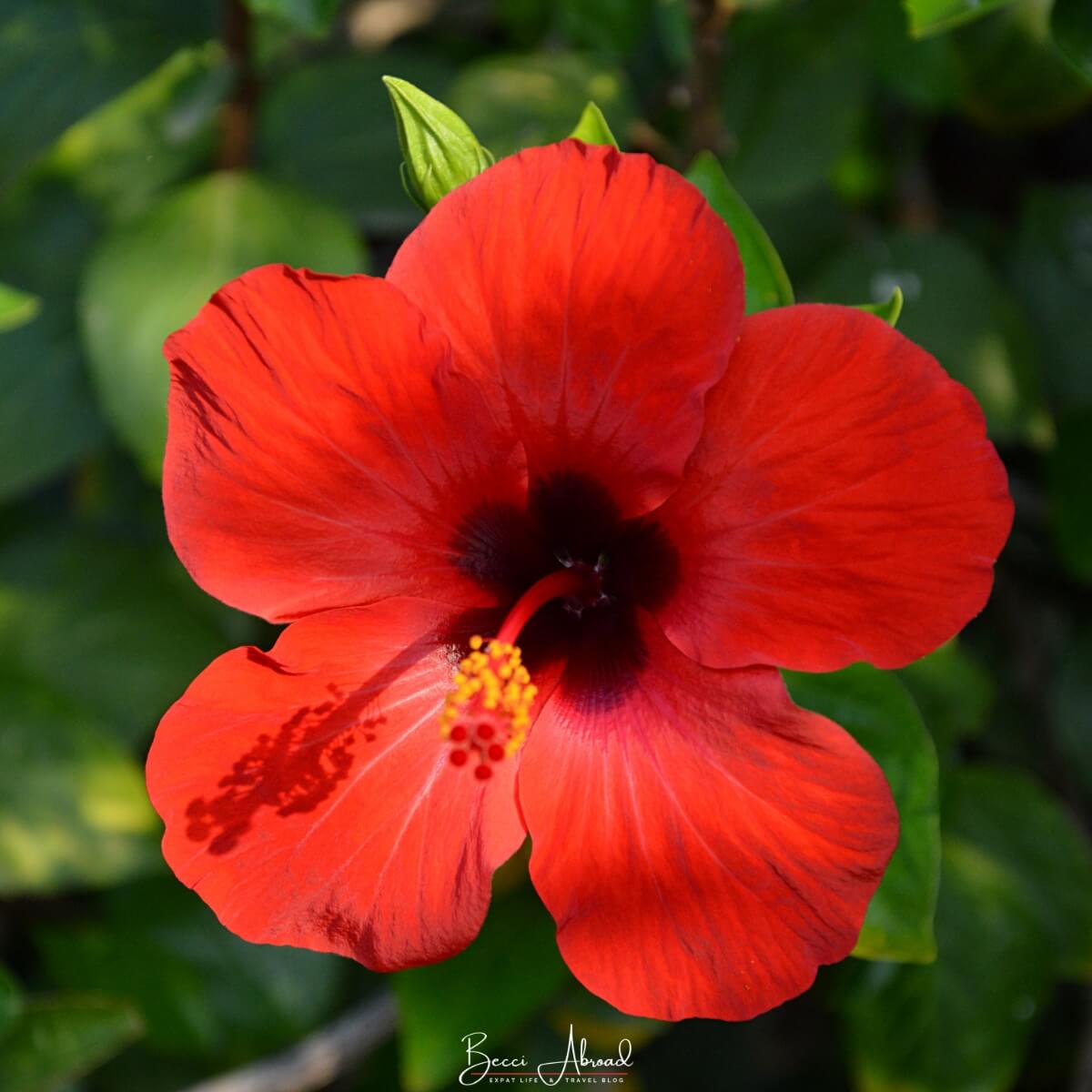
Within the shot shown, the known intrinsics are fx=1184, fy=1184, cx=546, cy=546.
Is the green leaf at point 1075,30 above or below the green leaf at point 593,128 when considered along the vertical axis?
below

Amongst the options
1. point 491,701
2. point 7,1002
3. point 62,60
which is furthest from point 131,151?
point 491,701

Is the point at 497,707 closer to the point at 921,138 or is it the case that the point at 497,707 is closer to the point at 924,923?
the point at 924,923

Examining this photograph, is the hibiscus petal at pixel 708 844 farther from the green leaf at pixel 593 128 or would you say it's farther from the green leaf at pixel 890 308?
the green leaf at pixel 593 128

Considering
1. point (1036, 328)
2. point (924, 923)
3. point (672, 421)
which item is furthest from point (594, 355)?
point (1036, 328)

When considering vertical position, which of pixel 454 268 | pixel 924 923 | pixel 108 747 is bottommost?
pixel 108 747

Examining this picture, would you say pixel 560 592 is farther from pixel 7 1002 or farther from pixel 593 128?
pixel 7 1002

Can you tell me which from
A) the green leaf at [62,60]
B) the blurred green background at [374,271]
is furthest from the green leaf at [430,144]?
the green leaf at [62,60]
